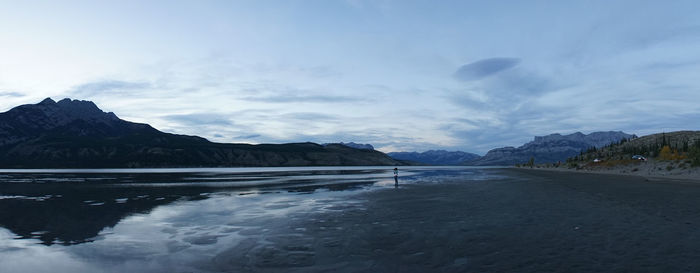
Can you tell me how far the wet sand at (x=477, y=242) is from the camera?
35.3ft

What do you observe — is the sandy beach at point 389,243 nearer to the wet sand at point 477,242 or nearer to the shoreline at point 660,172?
the wet sand at point 477,242

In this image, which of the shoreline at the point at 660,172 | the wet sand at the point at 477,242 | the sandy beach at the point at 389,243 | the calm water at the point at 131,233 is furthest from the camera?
the shoreline at the point at 660,172

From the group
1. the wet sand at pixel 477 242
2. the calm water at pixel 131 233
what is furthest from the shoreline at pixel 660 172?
the calm water at pixel 131 233

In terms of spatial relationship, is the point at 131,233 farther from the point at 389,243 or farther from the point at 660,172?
the point at 660,172

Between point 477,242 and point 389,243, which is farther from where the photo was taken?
point 389,243

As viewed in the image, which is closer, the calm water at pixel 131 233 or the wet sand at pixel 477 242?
the wet sand at pixel 477 242

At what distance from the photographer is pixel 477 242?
14.0 metres

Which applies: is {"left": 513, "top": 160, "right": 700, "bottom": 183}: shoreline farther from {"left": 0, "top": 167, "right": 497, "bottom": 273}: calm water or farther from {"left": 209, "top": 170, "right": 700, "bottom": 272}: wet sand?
{"left": 0, "top": 167, "right": 497, "bottom": 273}: calm water

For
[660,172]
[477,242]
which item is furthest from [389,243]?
[660,172]

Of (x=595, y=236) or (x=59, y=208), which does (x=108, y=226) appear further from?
(x=595, y=236)

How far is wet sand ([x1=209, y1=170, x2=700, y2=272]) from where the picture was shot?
10773 millimetres

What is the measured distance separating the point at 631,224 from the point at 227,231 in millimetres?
18535

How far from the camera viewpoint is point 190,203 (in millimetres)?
30484

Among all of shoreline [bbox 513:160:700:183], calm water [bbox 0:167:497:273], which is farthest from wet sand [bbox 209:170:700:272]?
shoreline [bbox 513:160:700:183]
